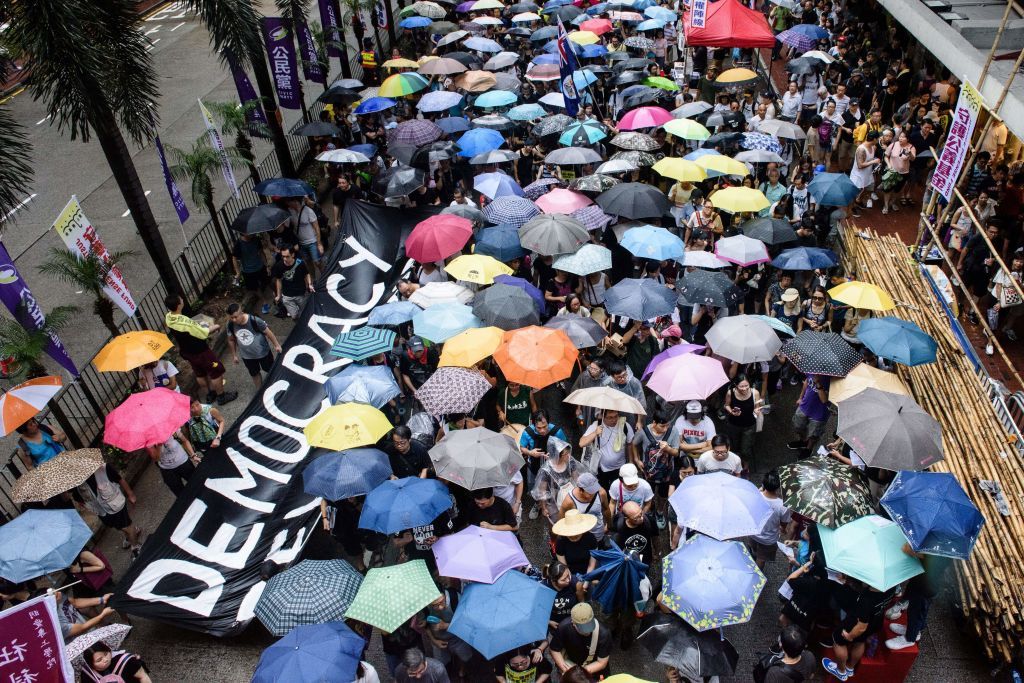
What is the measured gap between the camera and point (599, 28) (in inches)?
835

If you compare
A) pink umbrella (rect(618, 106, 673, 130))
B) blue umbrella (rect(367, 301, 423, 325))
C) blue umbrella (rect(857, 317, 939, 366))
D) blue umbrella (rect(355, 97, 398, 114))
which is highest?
blue umbrella (rect(367, 301, 423, 325))

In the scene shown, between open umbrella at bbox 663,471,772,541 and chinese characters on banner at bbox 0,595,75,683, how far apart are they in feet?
16.1

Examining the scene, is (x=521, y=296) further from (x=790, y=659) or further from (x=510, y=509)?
(x=790, y=659)

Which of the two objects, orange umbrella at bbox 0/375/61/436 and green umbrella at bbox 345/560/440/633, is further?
orange umbrella at bbox 0/375/61/436

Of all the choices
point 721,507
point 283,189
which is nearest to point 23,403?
point 283,189

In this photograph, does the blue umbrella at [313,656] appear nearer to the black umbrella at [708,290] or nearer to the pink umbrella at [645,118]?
the black umbrella at [708,290]

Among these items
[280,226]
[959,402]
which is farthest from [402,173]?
[959,402]

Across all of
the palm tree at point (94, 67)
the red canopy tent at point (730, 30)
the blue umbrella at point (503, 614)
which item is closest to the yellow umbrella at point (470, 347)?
the blue umbrella at point (503, 614)

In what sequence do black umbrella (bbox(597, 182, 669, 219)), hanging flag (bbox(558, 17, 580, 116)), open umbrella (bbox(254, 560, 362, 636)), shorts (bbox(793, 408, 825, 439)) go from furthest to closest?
hanging flag (bbox(558, 17, 580, 116)) < black umbrella (bbox(597, 182, 669, 219)) < shorts (bbox(793, 408, 825, 439)) < open umbrella (bbox(254, 560, 362, 636))

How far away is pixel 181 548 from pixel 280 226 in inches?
256

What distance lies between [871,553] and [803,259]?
202 inches

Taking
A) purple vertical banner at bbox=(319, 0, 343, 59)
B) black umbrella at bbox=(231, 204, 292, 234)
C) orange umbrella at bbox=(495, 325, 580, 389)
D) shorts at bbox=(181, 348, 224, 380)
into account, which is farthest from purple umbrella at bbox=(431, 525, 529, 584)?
purple vertical banner at bbox=(319, 0, 343, 59)

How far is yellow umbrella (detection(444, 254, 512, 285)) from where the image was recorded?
10.6 metres

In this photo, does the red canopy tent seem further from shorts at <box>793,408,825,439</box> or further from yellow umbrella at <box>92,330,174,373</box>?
yellow umbrella at <box>92,330,174,373</box>
